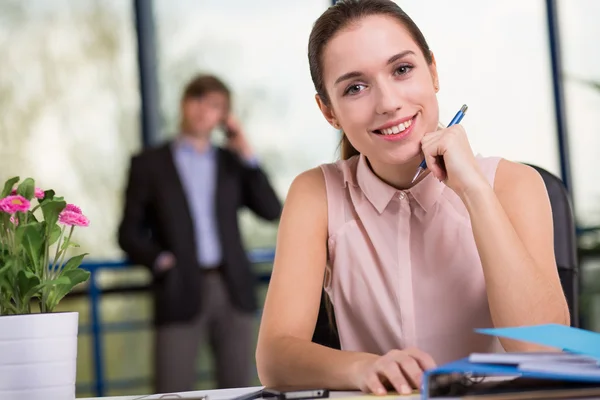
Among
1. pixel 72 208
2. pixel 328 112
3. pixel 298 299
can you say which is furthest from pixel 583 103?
pixel 72 208

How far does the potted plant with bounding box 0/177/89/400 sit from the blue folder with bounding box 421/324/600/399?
1.61 feet

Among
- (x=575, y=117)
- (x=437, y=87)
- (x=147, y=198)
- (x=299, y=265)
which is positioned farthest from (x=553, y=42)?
(x=299, y=265)

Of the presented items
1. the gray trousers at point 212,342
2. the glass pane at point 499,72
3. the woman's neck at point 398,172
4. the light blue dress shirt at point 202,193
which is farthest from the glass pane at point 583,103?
the woman's neck at point 398,172

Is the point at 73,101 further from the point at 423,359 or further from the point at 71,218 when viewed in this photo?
the point at 423,359

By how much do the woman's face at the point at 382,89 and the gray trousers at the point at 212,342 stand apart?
225cm

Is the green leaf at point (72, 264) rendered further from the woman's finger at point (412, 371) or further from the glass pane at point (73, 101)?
the glass pane at point (73, 101)

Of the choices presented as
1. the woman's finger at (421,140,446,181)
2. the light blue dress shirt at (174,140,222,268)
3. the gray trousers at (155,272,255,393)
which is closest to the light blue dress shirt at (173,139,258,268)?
the light blue dress shirt at (174,140,222,268)

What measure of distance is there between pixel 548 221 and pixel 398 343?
347mm

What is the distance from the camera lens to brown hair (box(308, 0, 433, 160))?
1.55 meters

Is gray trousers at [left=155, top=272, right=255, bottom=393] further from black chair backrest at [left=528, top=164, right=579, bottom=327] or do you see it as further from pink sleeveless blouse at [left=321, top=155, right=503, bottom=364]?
black chair backrest at [left=528, top=164, right=579, bottom=327]

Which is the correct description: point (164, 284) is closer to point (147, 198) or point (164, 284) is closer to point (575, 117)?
point (147, 198)

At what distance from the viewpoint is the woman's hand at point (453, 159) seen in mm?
1391

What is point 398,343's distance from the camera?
60.4 inches

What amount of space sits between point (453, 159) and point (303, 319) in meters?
0.38
